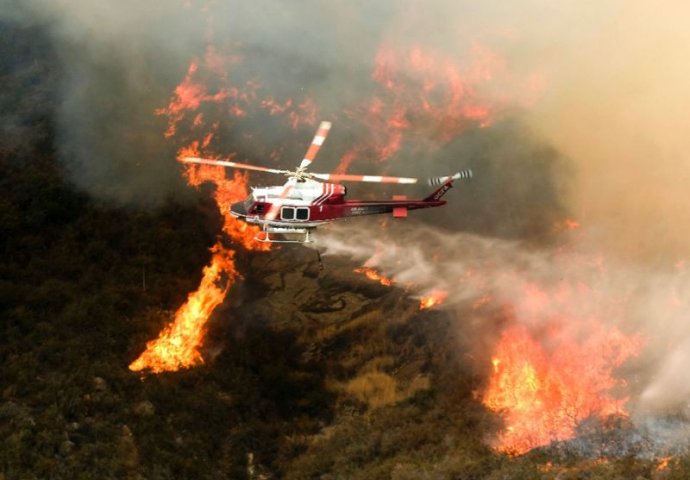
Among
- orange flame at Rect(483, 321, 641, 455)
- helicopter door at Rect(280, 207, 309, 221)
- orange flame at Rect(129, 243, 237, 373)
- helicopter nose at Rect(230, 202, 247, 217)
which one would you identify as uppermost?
helicopter nose at Rect(230, 202, 247, 217)

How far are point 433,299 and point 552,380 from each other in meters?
8.24

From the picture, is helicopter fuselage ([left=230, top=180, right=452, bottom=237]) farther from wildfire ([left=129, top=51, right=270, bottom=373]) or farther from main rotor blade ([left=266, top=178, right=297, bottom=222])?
wildfire ([left=129, top=51, right=270, bottom=373])

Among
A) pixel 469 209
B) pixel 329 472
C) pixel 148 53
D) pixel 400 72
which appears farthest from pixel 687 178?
pixel 148 53

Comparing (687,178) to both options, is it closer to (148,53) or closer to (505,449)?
(505,449)

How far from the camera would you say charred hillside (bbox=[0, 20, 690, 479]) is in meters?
33.7

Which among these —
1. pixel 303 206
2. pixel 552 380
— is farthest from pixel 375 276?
pixel 552 380

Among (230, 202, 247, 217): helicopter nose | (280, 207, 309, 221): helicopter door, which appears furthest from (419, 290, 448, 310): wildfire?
(230, 202, 247, 217): helicopter nose

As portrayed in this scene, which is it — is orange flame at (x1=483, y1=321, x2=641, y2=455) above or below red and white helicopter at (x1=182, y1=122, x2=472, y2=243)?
below

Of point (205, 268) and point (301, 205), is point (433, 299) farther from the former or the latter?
point (205, 268)

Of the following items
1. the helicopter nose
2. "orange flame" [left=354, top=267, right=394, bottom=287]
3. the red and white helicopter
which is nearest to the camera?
the red and white helicopter

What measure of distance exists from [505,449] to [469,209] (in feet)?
52.7

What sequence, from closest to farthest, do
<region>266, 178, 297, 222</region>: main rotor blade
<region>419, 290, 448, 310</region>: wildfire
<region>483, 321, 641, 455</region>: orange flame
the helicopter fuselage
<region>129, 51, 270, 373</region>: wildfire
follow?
<region>483, 321, 641, 455</region>: orange flame, <region>266, 178, 297, 222</region>: main rotor blade, the helicopter fuselage, <region>129, 51, 270, 373</region>: wildfire, <region>419, 290, 448, 310</region>: wildfire

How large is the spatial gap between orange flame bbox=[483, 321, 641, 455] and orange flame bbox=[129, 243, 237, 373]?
654 inches

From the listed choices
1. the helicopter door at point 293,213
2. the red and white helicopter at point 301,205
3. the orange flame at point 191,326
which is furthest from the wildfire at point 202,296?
the helicopter door at point 293,213
